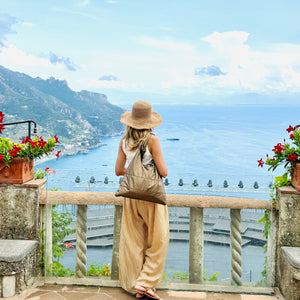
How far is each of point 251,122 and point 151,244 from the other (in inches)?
4899

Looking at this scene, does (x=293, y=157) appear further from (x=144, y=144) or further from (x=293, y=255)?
(x=144, y=144)

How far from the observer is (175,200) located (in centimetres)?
304

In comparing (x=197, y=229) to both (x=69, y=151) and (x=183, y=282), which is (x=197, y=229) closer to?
(x=183, y=282)

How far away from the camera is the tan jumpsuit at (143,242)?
279 centimetres

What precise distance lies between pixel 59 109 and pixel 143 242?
87461 millimetres

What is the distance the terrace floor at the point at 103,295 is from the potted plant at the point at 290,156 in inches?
34.9

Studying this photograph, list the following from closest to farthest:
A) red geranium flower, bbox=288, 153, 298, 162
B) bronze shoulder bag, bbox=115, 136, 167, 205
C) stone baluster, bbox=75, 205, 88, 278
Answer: bronze shoulder bag, bbox=115, 136, 167, 205, red geranium flower, bbox=288, 153, 298, 162, stone baluster, bbox=75, 205, 88, 278

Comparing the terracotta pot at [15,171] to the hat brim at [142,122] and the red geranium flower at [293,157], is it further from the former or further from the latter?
the red geranium flower at [293,157]

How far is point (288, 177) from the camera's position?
10.3 feet

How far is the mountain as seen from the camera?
76812 mm

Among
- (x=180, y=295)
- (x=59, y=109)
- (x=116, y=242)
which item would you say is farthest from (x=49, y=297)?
(x=59, y=109)

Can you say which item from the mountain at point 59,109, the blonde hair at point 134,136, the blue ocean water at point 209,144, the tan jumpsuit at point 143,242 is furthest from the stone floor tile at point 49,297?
the mountain at point 59,109

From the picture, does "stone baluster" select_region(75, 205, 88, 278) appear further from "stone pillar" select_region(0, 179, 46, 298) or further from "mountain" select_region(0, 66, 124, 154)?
"mountain" select_region(0, 66, 124, 154)

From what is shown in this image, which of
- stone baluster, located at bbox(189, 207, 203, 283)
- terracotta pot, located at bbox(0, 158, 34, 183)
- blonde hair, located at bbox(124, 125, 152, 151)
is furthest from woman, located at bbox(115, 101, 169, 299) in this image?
terracotta pot, located at bbox(0, 158, 34, 183)
